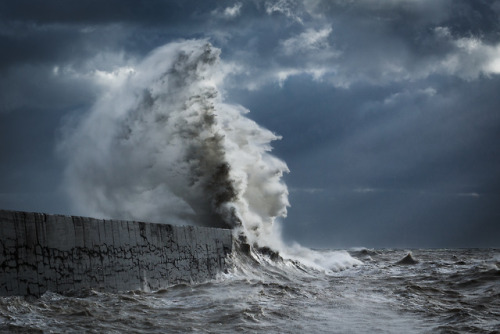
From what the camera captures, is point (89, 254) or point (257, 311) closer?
point (257, 311)

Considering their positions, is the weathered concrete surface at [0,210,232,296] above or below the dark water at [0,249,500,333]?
above

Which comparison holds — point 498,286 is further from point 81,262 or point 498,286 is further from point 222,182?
point 222,182

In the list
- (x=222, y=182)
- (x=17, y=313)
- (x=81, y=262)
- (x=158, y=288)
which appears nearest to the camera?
(x=17, y=313)

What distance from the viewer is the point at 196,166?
15.2m

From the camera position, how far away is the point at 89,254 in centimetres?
639

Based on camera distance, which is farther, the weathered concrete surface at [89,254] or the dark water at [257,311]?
the weathered concrete surface at [89,254]

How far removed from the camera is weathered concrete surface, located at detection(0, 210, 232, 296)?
17.2ft

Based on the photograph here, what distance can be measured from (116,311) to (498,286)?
24.0 feet

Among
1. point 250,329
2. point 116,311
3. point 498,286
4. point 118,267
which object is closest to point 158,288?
point 118,267

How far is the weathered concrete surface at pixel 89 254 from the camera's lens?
5.25 m

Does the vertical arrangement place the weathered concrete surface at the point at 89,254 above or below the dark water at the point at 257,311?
above

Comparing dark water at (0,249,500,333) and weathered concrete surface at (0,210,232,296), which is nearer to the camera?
dark water at (0,249,500,333)

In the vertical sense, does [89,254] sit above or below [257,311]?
above

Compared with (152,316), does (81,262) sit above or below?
above
